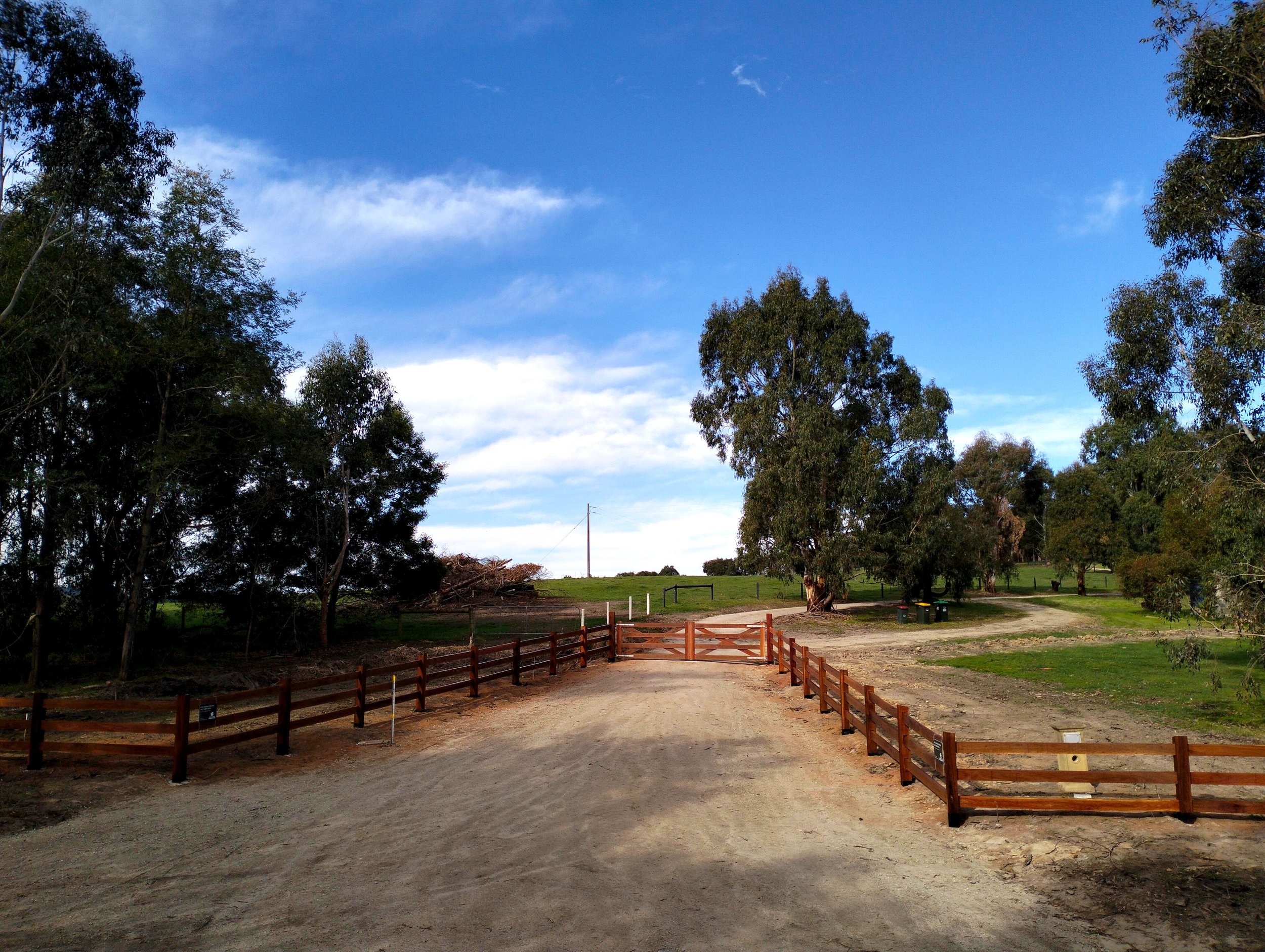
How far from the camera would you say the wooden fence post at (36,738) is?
10.9 meters

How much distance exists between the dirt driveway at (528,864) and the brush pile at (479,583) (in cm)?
3501

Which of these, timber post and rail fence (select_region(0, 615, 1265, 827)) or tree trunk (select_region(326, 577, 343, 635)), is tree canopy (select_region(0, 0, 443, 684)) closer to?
tree trunk (select_region(326, 577, 343, 635))

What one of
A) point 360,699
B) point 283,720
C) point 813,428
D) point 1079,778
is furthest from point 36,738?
point 813,428

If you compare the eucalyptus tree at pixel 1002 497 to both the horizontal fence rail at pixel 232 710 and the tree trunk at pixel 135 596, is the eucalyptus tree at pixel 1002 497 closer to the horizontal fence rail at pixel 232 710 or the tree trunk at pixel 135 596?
the horizontal fence rail at pixel 232 710

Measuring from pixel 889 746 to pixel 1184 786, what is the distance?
12.8ft

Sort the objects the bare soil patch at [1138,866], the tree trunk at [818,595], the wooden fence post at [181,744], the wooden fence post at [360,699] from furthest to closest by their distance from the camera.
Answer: the tree trunk at [818,595] → the wooden fence post at [360,699] → the wooden fence post at [181,744] → the bare soil patch at [1138,866]

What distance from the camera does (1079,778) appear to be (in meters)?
8.24

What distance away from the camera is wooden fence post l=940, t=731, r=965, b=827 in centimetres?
849

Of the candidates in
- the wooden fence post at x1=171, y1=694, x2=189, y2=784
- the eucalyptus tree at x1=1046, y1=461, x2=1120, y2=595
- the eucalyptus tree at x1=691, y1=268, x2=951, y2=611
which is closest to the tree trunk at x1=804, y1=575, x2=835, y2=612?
the eucalyptus tree at x1=691, y1=268, x2=951, y2=611

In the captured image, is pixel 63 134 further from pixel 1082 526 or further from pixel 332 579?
pixel 1082 526

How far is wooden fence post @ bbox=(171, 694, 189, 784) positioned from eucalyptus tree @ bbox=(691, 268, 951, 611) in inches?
1215

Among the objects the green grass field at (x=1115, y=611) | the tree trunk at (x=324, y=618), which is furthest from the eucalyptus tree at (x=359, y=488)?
the green grass field at (x=1115, y=611)

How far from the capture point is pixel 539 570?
188 feet

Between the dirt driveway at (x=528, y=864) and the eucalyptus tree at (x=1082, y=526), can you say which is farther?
the eucalyptus tree at (x=1082, y=526)
